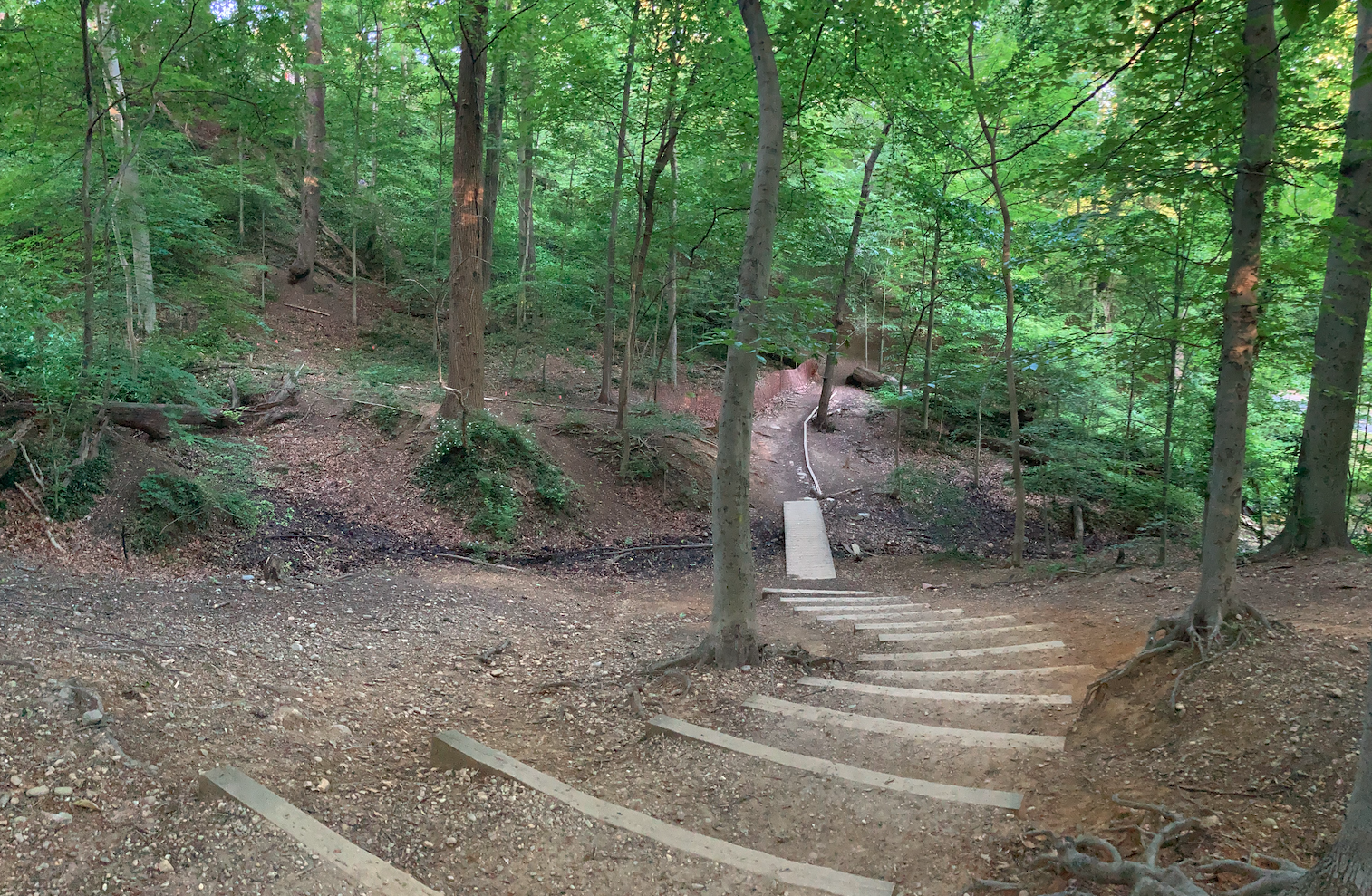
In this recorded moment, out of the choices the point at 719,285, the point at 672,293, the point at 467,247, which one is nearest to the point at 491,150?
the point at 672,293

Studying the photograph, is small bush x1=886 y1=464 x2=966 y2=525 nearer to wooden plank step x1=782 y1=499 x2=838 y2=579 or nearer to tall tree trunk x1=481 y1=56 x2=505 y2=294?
wooden plank step x1=782 y1=499 x2=838 y2=579

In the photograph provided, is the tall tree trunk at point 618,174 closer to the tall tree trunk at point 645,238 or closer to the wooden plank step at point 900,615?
the tall tree trunk at point 645,238

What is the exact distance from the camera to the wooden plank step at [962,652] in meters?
5.49

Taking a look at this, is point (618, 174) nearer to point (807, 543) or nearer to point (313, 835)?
point (807, 543)

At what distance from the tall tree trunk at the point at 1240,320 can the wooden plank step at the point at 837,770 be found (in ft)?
6.27


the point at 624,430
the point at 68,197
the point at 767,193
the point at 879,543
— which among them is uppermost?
the point at 68,197

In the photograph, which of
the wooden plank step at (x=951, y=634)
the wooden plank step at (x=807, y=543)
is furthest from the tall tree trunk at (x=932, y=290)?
the wooden plank step at (x=951, y=634)

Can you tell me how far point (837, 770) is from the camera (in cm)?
366

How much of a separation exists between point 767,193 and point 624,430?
8.16m

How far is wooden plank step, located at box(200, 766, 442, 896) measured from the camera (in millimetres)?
2605

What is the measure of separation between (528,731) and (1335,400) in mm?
7988

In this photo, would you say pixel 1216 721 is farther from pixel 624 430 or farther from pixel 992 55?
pixel 992 55

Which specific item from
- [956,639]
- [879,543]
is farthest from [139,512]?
[879,543]

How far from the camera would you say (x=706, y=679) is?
202 inches
